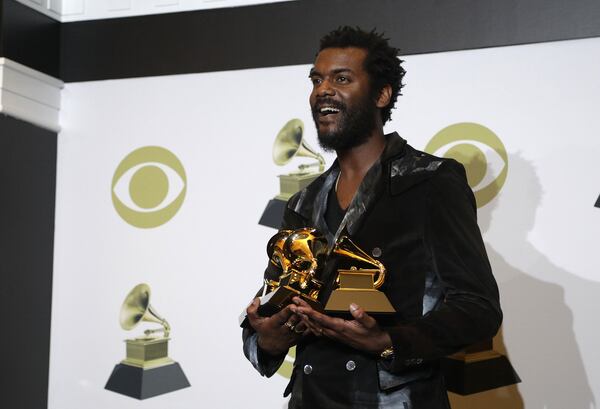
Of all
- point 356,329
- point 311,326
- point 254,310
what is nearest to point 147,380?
point 254,310

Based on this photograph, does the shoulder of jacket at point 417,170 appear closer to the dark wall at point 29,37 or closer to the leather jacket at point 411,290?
the leather jacket at point 411,290

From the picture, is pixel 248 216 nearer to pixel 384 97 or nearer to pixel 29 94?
pixel 29 94

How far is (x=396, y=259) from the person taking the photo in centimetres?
182

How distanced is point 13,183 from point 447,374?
1.96 m

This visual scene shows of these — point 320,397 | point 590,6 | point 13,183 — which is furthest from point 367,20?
point 320,397

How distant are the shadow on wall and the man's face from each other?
42.4 inches

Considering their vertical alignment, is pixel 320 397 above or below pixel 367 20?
below

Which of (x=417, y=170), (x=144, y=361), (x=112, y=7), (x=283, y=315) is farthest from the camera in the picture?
(x=112, y=7)

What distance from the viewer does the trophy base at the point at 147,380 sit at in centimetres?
343

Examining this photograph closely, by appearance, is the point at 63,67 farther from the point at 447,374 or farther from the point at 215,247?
the point at 447,374

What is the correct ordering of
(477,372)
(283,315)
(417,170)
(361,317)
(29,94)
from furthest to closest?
(29,94), (477,372), (417,170), (283,315), (361,317)

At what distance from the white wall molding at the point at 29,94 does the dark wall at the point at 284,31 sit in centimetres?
13

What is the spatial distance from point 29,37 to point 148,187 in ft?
2.77

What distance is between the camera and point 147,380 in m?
3.46
